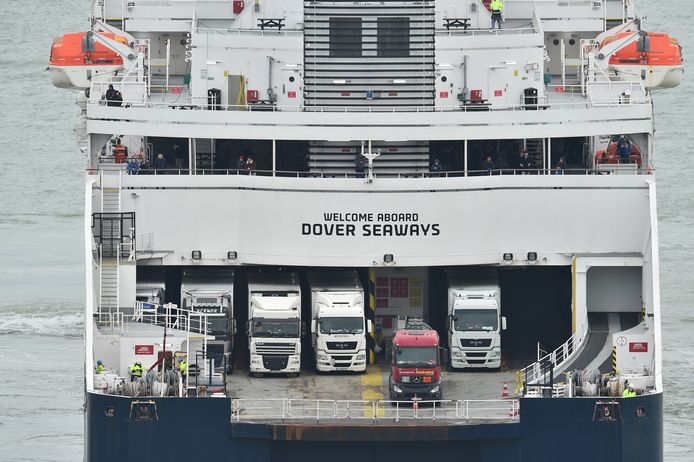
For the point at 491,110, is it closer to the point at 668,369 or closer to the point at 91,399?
the point at 91,399

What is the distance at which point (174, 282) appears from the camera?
54.5m

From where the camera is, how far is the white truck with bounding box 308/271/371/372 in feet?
167

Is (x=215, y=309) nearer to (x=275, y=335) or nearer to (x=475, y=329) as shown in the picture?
(x=275, y=335)

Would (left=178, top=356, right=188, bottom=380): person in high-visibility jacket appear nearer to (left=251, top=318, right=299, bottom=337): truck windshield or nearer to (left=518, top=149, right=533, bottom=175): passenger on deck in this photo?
(left=251, top=318, right=299, bottom=337): truck windshield

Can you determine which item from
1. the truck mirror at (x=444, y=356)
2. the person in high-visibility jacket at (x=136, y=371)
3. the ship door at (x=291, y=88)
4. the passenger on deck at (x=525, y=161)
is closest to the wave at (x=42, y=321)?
the ship door at (x=291, y=88)

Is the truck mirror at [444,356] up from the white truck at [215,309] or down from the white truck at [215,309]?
down

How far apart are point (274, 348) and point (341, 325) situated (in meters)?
1.55

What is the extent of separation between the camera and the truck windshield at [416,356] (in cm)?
4875

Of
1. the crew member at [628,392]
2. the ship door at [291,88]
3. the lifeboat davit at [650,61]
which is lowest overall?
the crew member at [628,392]

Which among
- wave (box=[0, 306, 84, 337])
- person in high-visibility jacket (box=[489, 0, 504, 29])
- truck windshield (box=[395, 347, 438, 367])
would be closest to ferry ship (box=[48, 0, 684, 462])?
truck windshield (box=[395, 347, 438, 367])

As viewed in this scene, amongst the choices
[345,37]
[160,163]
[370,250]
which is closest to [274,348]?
[370,250]

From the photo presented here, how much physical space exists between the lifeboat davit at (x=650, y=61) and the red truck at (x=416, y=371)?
480 inches

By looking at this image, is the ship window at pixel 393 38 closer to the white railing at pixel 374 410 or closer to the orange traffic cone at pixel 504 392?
the orange traffic cone at pixel 504 392

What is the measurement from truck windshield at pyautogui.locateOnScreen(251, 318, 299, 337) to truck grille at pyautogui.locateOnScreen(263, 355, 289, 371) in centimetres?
49
